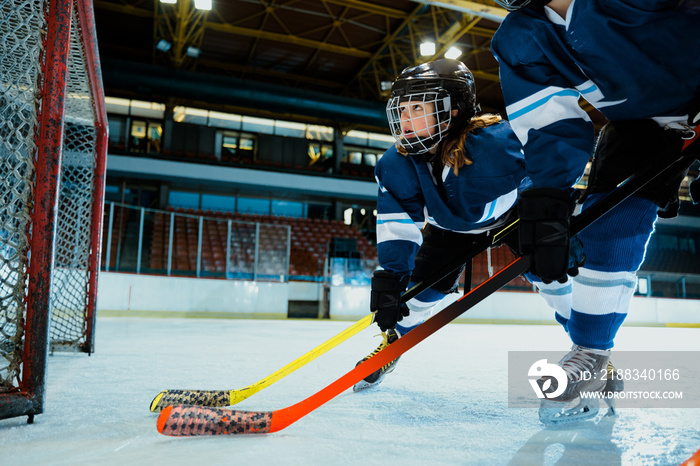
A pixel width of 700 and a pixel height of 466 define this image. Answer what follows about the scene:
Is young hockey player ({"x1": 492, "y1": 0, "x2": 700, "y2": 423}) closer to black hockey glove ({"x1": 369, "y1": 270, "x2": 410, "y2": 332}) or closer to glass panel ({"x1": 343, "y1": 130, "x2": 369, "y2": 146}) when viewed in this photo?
black hockey glove ({"x1": 369, "y1": 270, "x2": 410, "y2": 332})

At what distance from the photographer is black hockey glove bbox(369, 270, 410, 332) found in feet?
4.71

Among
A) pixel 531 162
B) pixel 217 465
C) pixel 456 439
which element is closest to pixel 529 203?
pixel 531 162

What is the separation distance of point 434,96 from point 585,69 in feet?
1.68

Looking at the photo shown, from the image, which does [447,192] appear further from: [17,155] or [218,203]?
[218,203]

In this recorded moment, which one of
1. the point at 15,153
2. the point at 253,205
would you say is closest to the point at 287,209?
the point at 253,205

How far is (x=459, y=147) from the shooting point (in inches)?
59.2

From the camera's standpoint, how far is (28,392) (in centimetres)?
104

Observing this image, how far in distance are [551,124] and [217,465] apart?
2.81 ft

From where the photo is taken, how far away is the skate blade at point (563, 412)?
1.01 metres

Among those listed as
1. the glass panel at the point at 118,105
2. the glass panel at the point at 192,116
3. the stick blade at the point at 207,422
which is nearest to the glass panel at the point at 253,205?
the glass panel at the point at 192,116

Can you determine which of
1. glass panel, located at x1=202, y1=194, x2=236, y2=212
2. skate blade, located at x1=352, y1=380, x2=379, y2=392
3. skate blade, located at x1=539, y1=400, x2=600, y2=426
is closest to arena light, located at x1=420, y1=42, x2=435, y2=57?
glass panel, located at x1=202, y1=194, x2=236, y2=212

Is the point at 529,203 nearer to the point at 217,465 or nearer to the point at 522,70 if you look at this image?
the point at 522,70

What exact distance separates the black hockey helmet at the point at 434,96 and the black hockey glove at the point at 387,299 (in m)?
0.40

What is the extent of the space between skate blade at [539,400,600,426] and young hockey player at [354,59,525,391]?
0.49m
